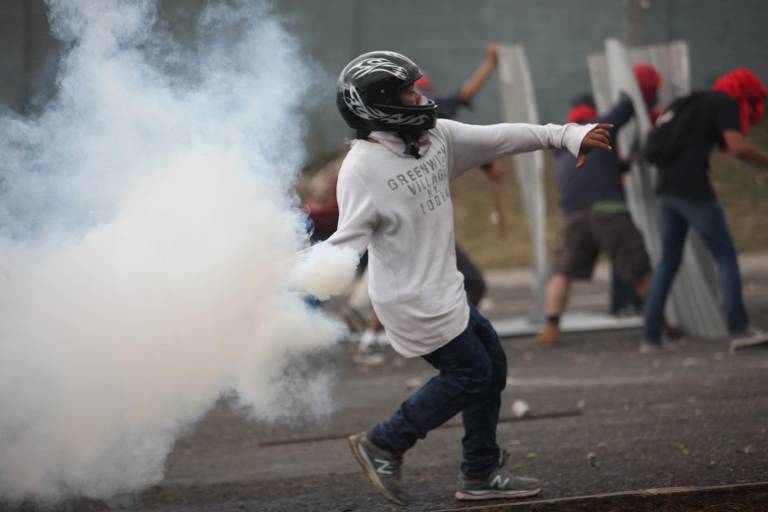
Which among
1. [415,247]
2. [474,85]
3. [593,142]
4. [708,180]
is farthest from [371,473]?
[474,85]

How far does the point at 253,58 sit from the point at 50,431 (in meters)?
1.95

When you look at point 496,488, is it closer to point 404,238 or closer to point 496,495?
point 496,495

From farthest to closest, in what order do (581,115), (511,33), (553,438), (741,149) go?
(511,33), (581,115), (741,149), (553,438)

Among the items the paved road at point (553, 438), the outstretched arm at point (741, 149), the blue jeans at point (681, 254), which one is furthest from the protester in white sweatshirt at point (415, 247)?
the blue jeans at point (681, 254)

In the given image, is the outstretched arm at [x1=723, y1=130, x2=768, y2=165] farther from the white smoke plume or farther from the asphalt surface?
the white smoke plume

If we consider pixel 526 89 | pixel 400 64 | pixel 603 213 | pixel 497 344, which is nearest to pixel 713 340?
pixel 603 213

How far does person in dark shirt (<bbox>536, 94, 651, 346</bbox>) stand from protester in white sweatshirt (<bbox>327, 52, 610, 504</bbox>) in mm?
4314

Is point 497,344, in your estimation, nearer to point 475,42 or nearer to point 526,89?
point 526,89

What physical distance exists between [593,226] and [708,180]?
3.91 feet

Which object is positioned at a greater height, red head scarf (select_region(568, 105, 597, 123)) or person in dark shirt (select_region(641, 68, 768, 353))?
red head scarf (select_region(568, 105, 597, 123))

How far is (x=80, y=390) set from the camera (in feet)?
15.3

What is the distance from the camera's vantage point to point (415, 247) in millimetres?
4516

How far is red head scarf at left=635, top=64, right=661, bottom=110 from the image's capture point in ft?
29.9

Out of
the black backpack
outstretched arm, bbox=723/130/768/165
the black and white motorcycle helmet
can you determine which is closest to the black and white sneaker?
the black and white motorcycle helmet
